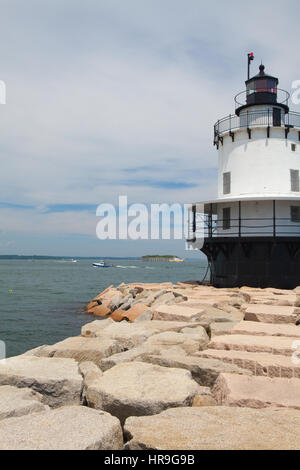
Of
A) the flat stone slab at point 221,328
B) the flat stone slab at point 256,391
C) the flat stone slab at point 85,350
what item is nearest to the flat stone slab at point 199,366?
the flat stone slab at point 256,391

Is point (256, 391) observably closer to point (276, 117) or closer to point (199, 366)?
point (199, 366)

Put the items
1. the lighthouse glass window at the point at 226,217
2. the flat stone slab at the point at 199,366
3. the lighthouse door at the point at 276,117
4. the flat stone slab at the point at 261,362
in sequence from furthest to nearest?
the lighthouse glass window at the point at 226,217, the lighthouse door at the point at 276,117, the flat stone slab at the point at 199,366, the flat stone slab at the point at 261,362

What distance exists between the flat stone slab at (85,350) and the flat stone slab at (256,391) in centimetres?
188

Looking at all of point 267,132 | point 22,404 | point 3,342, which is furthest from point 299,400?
point 267,132

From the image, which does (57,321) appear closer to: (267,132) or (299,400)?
(267,132)

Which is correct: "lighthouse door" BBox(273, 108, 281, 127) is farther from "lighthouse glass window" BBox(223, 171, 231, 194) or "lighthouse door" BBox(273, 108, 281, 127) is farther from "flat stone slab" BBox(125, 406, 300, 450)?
"flat stone slab" BBox(125, 406, 300, 450)

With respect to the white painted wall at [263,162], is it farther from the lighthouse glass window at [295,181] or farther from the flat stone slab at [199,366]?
the flat stone slab at [199,366]

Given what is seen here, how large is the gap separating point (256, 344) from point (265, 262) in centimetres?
1046

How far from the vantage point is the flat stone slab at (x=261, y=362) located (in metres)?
4.55

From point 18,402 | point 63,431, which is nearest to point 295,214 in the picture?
point 18,402

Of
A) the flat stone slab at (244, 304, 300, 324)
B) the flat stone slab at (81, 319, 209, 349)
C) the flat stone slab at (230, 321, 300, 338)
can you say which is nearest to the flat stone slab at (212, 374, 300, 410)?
the flat stone slab at (230, 321, 300, 338)

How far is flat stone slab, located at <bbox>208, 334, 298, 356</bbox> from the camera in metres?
5.34
